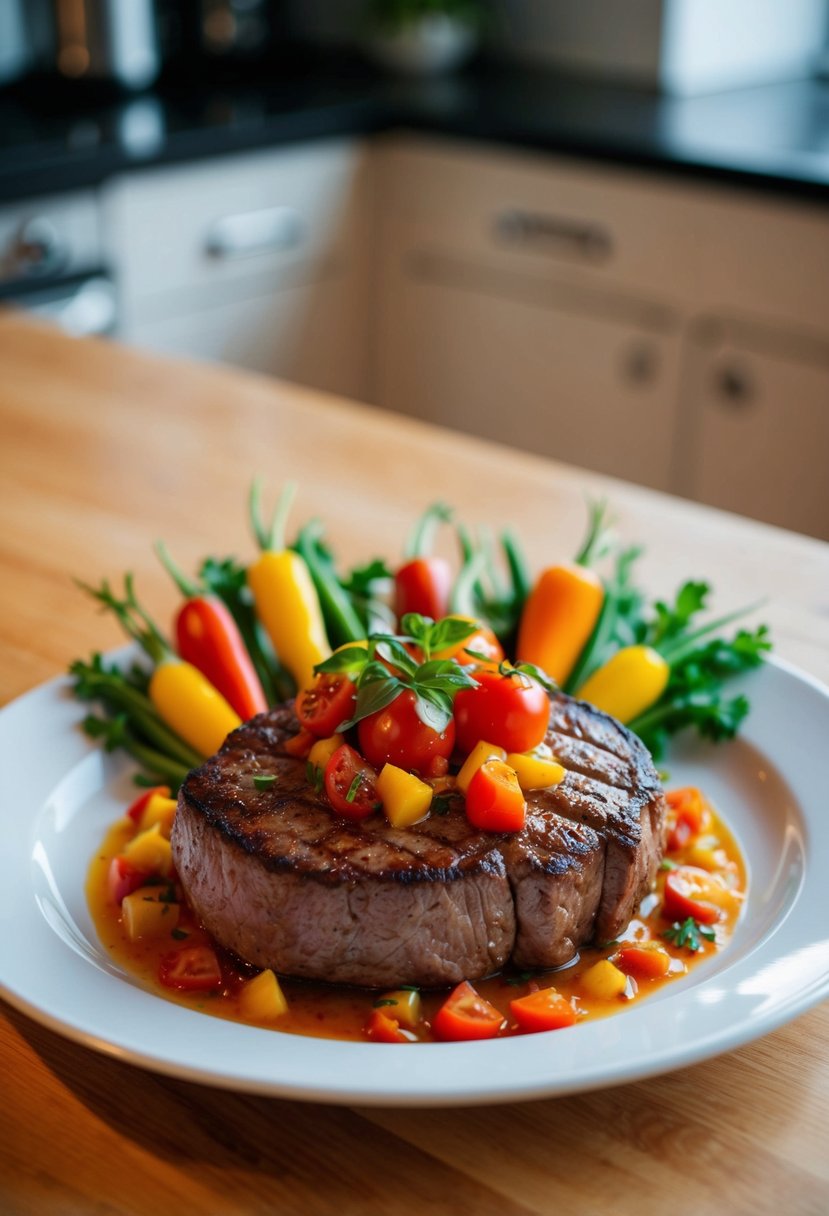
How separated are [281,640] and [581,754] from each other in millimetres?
505

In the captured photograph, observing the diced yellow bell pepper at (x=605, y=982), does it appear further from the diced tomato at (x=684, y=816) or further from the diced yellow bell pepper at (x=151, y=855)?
the diced yellow bell pepper at (x=151, y=855)

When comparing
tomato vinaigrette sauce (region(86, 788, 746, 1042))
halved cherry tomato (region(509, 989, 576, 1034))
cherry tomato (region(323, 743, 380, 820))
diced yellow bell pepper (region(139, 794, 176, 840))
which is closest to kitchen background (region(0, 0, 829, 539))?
diced yellow bell pepper (region(139, 794, 176, 840))

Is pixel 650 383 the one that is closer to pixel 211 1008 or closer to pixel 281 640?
pixel 281 640

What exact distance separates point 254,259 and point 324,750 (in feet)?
9.89

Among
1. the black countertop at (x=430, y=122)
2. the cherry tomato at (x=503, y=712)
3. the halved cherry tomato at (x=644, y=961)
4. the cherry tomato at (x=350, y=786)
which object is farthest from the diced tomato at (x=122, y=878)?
the black countertop at (x=430, y=122)

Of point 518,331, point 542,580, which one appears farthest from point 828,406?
point 542,580

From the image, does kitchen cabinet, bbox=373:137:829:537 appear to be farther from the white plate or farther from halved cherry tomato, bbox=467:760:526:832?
halved cherry tomato, bbox=467:760:526:832

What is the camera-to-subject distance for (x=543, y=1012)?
1.10 meters

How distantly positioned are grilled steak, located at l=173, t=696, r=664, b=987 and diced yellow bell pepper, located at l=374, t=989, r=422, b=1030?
2 cm

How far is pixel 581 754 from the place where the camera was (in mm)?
1309

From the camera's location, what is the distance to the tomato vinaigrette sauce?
112cm

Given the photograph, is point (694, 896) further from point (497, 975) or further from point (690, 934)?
point (497, 975)

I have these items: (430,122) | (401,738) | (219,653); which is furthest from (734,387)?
(401,738)

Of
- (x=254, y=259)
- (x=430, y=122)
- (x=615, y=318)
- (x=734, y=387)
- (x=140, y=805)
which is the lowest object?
(x=734, y=387)
